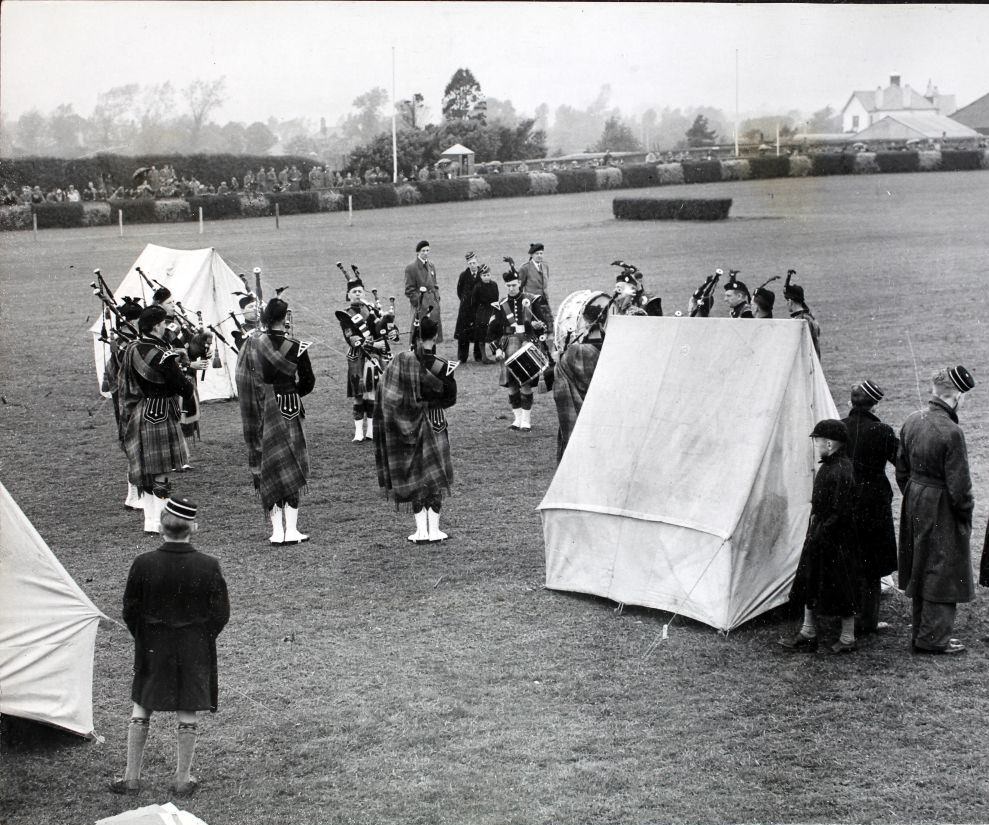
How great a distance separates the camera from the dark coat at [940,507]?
701 cm

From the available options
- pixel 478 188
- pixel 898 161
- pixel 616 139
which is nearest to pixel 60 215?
pixel 478 188

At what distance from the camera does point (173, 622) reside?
575 centimetres

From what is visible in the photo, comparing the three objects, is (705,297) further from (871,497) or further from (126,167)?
(126,167)

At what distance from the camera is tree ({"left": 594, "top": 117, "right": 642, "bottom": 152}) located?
67.9ft

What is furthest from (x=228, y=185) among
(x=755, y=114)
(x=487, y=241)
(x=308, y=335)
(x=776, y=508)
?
(x=776, y=508)

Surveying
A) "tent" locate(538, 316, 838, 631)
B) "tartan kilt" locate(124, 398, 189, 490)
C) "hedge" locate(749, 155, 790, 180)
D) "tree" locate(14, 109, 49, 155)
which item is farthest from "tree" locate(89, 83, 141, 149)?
"hedge" locate(749, 155, 790, 180)

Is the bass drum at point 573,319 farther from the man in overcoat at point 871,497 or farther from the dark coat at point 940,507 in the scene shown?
the dark coat at point 940,507

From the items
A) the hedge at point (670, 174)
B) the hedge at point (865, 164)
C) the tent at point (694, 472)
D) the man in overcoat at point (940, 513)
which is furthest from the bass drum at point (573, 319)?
the hedge at point (670, 174)

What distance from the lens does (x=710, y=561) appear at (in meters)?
7.50

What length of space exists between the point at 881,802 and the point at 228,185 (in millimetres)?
18726

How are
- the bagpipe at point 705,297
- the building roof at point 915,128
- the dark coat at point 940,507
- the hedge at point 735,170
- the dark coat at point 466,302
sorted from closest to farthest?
1. the dark coat at point 940,507
2. the bagpipe at point 705,297
3. the dark coat at point 466,302
4. the building roof at point 915,128
5. the hedge at point 735,170

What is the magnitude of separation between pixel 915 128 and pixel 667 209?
24.9ft

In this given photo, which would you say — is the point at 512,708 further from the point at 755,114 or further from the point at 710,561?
the point at 755,114

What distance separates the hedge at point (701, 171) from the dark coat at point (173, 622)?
23.1m
